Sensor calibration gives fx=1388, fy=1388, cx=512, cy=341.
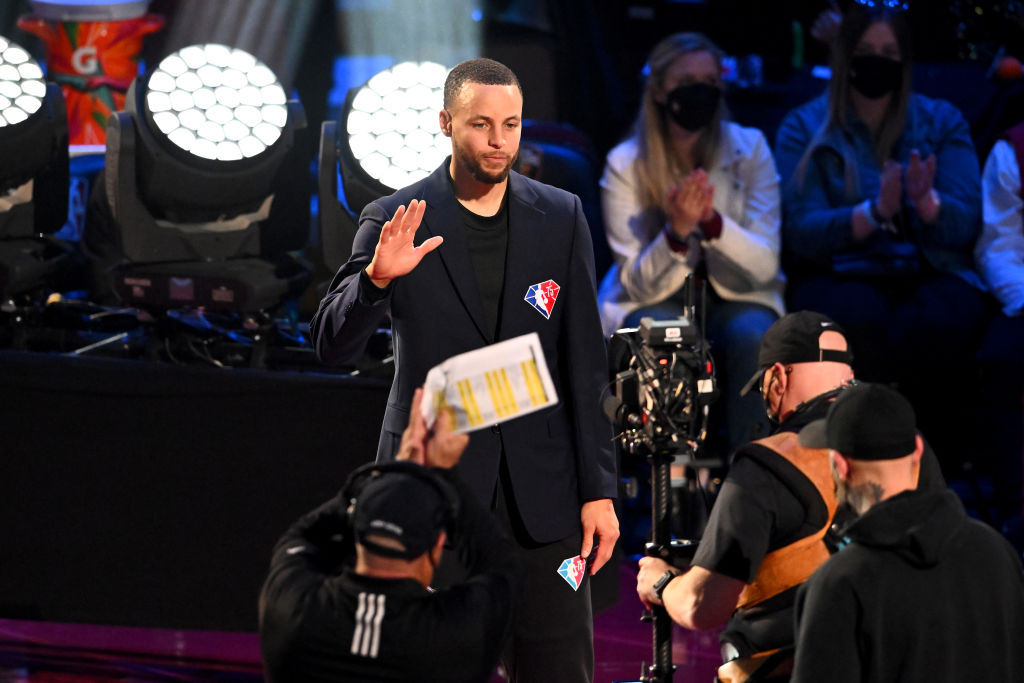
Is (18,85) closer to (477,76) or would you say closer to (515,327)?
(477,76)

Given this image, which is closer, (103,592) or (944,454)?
(103,592)

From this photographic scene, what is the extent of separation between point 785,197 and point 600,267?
748mm

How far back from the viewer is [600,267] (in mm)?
5367

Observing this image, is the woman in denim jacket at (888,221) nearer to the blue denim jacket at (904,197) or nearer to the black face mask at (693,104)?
the blue denim jacket at (904,197)

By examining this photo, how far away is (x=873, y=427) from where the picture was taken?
7.46 ft

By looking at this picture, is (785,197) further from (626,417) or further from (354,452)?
(626,417)

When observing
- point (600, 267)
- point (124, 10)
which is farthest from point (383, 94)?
point (124, 10)

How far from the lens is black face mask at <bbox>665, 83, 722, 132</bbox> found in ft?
16.2

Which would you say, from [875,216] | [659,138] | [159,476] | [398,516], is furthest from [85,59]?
[398,516]

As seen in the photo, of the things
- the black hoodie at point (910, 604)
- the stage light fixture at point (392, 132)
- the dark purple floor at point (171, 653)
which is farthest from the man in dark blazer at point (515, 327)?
the stage light fixture at point (392, 132)

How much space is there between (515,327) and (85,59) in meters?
3.50

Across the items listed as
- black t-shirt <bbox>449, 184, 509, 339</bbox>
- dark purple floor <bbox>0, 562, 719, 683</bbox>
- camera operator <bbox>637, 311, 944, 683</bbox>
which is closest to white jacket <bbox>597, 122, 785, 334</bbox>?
dark purple floor <bbox>0, 562, 719, 683</bbox>

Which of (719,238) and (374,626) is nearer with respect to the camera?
(374,626)

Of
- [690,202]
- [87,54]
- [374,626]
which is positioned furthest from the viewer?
[87,54]
